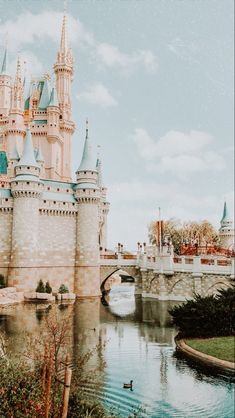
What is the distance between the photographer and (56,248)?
132 feet

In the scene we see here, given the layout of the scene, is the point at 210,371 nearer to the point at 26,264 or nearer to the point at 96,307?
the point at 96,307

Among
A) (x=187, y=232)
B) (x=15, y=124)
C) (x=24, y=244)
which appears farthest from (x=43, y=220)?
(x=187, y=232)

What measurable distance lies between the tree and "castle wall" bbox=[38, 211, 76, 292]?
24855 mm

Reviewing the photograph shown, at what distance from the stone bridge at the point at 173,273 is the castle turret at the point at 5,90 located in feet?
74.0

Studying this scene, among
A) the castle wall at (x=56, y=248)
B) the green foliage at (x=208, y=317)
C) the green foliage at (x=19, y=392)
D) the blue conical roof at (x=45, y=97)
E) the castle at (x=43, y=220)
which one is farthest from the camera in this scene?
the blue conical roof at (x=45, y=97)

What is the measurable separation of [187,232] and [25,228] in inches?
1311

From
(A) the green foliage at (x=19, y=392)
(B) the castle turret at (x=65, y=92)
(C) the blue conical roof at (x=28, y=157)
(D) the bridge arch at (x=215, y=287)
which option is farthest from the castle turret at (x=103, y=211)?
(A) the green foliage at (x=19, y=392)

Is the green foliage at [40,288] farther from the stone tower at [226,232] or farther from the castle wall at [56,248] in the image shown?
the stone tower at [226,232]

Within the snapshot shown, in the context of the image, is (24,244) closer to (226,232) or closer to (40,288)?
(40,288)

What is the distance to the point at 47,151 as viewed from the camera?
51.7 meters

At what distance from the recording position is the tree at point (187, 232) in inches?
2534

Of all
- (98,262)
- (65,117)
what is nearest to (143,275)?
(98,262)

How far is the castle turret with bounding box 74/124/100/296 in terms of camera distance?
40250 millimetres

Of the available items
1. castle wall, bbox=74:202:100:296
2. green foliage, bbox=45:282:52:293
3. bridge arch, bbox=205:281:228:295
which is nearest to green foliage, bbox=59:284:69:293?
green foliage, bbox=45:282:52:293
